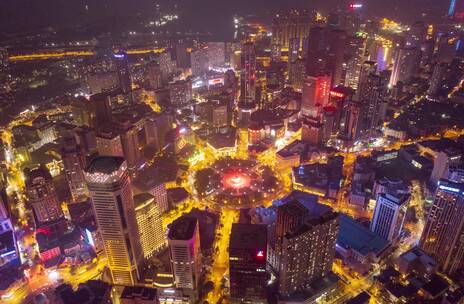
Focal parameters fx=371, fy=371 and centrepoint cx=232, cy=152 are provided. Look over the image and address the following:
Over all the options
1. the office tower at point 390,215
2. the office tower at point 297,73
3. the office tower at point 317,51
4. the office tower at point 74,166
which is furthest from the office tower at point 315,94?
the office tower at point 74,166

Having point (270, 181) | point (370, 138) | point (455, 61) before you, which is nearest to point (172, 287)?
point (270, 181)

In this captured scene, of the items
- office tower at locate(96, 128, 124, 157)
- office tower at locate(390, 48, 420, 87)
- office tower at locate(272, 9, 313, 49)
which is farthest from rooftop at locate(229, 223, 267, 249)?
office tower at locate(272, 9, 313, 49)

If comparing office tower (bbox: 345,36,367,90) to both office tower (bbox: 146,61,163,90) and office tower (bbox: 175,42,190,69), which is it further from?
office tower (bbox: 175,42,190,69)

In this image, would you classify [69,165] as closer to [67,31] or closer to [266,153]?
[266,153]

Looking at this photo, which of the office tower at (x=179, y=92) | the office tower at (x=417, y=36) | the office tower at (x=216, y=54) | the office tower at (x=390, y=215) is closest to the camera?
the office tower at (x=390, y=215)

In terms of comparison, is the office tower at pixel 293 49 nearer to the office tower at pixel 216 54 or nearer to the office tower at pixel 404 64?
the office tower at pixel 216 54
